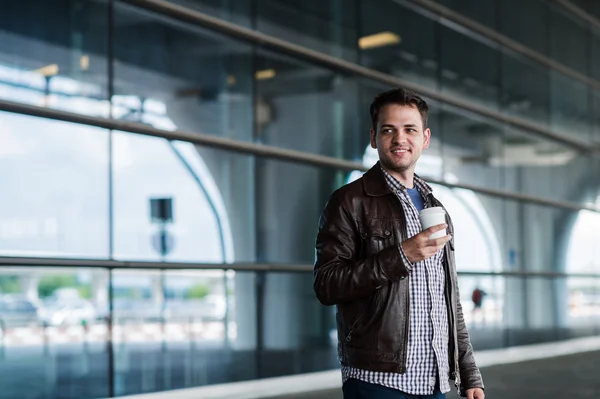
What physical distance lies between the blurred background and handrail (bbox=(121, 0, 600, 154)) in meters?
0.02

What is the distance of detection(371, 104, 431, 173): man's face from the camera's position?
2.79 meters

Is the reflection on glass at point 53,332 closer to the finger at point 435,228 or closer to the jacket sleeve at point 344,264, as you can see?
the jacket sleeve at point 344,264

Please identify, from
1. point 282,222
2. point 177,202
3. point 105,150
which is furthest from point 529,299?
point 105,150

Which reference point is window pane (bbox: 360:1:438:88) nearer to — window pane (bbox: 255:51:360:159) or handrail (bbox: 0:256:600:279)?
window pane (bbox: 255:51:360:159)

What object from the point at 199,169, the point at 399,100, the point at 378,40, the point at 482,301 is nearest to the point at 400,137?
the point at 399,100

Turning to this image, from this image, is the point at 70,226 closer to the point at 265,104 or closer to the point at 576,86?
the point at 265,104

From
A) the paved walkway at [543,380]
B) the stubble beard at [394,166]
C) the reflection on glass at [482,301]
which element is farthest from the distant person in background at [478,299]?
the stubble beard at [394,166]

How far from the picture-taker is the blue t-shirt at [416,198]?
288 centimetres

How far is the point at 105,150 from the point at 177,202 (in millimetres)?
1019

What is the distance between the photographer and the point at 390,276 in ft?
8.60

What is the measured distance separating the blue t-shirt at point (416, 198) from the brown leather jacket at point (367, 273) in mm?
92

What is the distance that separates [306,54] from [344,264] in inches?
301

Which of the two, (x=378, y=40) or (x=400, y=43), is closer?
(x=378, y=40)

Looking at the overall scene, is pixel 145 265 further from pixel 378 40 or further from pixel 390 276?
pixel 390 276
